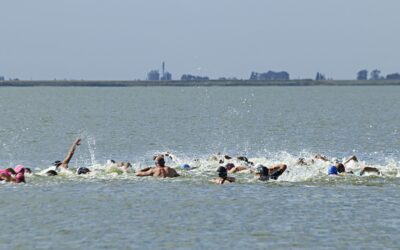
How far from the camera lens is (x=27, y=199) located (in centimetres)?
3175

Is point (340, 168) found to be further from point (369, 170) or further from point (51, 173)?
point (51, 173)

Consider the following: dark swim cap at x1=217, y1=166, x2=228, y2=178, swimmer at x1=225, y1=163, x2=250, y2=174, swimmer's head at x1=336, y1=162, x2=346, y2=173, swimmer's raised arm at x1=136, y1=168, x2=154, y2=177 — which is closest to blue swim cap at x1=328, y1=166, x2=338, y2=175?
swimmer's head at x1=336, y1=162, x2=346, y2=173

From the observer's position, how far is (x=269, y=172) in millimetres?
36250

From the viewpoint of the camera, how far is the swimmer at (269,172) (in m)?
35.8

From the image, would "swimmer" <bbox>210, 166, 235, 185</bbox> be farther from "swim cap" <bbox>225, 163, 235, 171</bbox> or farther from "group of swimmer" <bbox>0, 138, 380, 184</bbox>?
"swim cap" <bbox>225, 163, 235, 171</bbox>

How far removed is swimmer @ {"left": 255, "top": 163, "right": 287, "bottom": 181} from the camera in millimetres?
35812

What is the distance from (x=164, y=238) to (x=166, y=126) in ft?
188

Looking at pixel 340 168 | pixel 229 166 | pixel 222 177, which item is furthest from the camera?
pixel 229 166

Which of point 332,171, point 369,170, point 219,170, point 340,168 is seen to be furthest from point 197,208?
point 369,170

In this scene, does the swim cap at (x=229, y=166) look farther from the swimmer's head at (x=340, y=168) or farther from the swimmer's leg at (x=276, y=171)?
the swimmer's head at (x=340, y=168)

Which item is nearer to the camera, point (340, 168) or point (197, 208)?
point (197, 208)

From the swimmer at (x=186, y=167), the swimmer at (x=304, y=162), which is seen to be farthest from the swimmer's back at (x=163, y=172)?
the swimmer at (x=304, y=162)

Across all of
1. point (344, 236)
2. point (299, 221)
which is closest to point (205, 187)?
point (299, 221)

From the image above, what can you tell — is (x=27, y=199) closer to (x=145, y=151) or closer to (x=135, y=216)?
(x=135, y=216)
